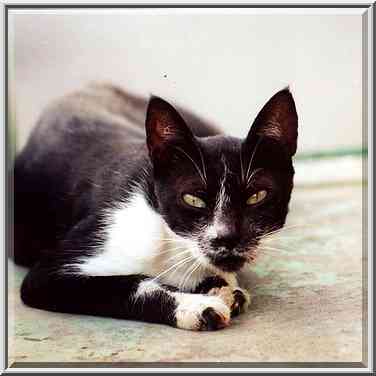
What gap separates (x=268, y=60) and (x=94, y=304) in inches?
36.9

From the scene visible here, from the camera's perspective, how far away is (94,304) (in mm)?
1786

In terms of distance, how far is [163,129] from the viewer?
1756 millimetres

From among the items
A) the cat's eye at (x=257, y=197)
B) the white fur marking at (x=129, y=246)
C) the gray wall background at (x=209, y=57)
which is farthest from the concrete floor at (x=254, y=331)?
the gray wall background at (x=209, y=57)

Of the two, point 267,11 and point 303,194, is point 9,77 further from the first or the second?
point 303,194

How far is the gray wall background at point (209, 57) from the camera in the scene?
1.91 meters

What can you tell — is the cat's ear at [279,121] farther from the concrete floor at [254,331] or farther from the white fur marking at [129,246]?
the concrete floor at [254,331]

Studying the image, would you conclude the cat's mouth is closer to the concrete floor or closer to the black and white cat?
the black and white cat

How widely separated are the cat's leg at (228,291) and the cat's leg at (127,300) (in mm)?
51

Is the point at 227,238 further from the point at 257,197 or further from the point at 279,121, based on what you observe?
the point at 279,121

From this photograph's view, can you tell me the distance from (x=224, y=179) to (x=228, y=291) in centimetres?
34

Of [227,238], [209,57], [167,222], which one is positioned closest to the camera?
[227,238]

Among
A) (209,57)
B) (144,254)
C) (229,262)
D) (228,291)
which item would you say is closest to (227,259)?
(229,262)

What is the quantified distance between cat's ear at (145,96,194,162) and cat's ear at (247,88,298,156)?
19cm

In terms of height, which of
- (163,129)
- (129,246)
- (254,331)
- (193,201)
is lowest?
(254,331)
